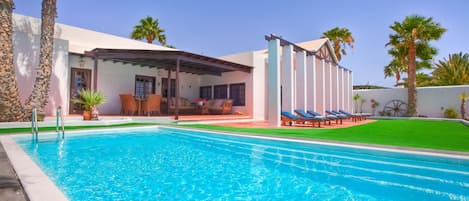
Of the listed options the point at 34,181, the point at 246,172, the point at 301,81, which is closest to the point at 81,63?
the point at 301,81

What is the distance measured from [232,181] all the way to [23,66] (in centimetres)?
1106

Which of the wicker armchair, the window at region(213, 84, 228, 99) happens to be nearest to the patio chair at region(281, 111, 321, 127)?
the wicker armchair

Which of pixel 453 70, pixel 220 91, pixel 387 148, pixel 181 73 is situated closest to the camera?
pixel 387 148

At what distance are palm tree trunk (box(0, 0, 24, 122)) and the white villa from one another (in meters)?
1.63

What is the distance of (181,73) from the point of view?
16.9 m

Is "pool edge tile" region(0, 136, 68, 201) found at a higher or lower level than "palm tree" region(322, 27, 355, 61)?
lower

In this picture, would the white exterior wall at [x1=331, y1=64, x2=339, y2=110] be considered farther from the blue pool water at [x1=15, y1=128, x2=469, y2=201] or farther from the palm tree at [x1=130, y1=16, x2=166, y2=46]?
the palm tree at [x1=130, y1=16, x2=166, y2=46]

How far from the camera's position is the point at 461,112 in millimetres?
16781

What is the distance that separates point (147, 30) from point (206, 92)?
12.0 m

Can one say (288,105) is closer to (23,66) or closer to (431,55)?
(23,66)

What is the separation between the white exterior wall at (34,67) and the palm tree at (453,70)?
26.6 metres

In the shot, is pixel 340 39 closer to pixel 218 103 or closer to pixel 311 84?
pixel 311 84

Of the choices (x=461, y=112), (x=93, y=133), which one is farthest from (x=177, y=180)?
(x=461, y=112)

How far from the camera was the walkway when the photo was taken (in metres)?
2.35
